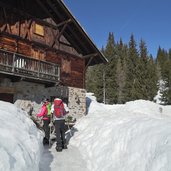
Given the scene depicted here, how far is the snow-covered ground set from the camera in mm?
5012

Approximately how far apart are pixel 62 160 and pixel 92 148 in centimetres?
150

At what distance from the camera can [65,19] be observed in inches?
683

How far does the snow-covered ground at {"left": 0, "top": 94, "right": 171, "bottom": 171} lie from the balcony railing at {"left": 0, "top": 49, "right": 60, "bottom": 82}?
4.85 m

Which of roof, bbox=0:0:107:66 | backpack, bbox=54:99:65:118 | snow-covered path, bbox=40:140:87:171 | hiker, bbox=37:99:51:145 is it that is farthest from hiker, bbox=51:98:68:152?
roof, bbox=0:0:107:66

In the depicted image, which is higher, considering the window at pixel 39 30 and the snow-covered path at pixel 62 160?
the window at pixel 39 30

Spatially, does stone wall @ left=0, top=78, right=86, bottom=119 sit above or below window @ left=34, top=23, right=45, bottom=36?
below

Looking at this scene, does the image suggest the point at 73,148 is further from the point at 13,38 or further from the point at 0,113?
the point at 13,38

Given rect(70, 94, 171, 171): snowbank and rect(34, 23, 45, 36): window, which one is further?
rect(34, 23, 45, 36): window

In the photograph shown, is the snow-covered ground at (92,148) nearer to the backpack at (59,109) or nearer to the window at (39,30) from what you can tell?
the backpack at (59,109)

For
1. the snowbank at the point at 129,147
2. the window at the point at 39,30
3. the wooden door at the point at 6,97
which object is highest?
the window at the point at 39,30

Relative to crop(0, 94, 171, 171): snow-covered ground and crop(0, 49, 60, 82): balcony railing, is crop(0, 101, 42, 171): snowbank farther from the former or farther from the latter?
crop(0, 49, 60, 82): balcony railing

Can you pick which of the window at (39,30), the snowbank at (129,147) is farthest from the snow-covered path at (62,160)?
the window at (39,30)

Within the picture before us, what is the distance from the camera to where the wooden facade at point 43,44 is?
13.9 meters

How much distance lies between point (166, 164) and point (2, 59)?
10177 millimetres
